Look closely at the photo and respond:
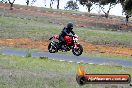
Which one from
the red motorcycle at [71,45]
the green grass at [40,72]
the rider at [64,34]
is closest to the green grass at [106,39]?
the green grass at [40,72]

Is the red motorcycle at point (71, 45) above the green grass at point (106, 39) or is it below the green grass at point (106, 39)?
above

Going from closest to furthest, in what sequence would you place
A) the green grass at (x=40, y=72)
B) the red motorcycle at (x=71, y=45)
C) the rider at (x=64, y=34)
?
the green grass at (x=40, y=72), the rider at (x=64, y=34), the red motorcycle at (x=71, y=45)

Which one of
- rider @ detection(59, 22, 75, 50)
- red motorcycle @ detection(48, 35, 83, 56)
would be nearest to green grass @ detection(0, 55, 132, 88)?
red motorcycle @ detection(48, 35, 83, 56)

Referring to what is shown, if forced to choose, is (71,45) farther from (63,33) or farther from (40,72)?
(40,72)

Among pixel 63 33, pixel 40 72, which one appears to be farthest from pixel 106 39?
pixel 63 33

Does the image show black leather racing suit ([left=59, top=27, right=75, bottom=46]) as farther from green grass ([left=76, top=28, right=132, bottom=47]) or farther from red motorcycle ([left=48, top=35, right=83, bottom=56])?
green grass ([left=76, top=28, right=132, bottom=47])

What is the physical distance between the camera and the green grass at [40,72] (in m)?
12.1

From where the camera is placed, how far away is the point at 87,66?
58.6ft

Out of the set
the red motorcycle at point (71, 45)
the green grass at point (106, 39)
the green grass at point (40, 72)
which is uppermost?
the red motorcycle at point (71, 45)

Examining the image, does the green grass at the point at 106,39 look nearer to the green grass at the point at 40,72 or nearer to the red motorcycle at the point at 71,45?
the green grass at the point at 40,72

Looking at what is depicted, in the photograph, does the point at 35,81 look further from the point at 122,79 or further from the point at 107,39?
the point at 107,39

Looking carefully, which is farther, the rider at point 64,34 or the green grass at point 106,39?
the green grass at point 106,39

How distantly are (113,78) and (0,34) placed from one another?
118 feet

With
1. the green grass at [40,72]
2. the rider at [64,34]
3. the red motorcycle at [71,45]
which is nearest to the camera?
the green grass at [40,72]
